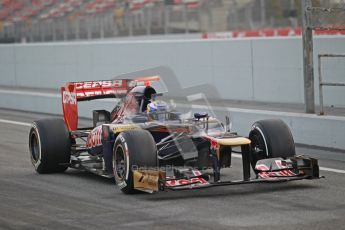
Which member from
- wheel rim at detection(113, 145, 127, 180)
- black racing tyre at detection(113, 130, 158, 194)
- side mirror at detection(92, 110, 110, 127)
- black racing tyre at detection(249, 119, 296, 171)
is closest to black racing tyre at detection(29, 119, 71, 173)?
side mirror at detection(92, 110, 110, 127)

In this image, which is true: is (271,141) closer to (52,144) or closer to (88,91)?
(52,144)

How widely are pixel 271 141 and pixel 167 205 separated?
1.79 meters

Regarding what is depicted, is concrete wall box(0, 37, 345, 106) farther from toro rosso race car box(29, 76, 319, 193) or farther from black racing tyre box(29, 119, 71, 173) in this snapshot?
black racing tyre box(29, 119, 71, 173)

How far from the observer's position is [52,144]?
1202 centimetres

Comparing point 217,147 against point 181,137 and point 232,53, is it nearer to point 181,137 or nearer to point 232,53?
point 181,137

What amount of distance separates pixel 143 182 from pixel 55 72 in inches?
590

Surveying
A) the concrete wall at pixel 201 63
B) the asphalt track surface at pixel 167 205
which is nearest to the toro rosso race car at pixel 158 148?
the asphalt track surface at pixel 167 205

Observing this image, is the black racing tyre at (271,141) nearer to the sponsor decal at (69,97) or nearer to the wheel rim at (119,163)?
the wheel rim at (119,163)

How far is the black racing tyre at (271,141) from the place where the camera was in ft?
35.2

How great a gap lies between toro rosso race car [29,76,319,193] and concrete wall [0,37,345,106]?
6.09 m

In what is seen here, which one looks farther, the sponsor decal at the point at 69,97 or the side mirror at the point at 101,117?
the sponsor decal at the point at 69,97

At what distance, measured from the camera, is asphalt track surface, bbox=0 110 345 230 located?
856 centimetres

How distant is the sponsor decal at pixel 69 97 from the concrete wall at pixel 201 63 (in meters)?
6.04

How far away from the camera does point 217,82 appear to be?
20000 mm
